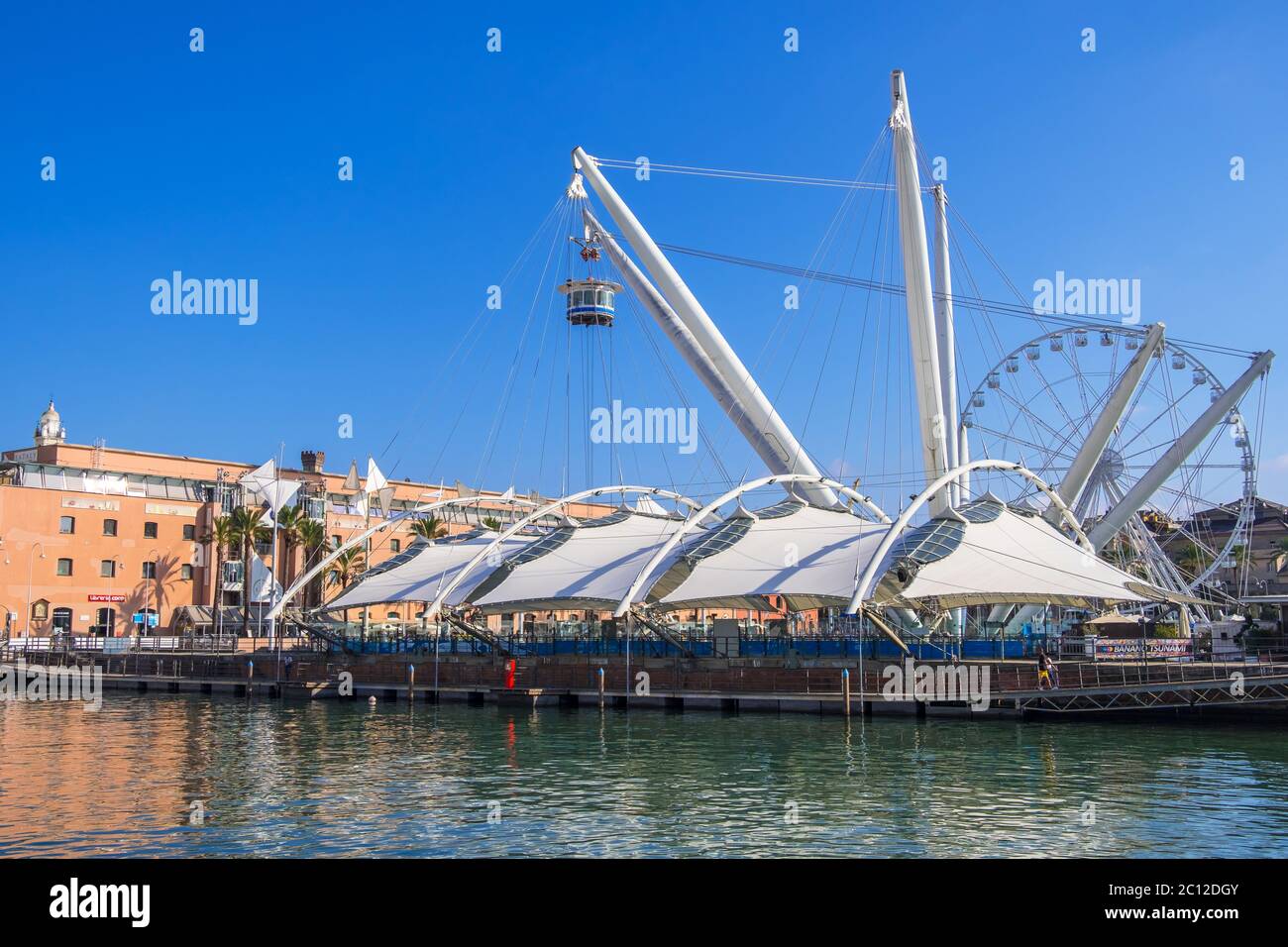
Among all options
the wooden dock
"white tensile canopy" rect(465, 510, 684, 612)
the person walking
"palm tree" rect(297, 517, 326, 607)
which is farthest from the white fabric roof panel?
the person walking

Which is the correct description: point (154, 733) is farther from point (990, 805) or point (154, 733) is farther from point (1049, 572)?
point (1049, 572)

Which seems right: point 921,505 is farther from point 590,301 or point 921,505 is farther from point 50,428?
point 50,428

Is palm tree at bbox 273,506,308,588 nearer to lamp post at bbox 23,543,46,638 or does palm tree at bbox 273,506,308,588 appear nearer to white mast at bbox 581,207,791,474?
lamp post at bbox 23,543,46,638

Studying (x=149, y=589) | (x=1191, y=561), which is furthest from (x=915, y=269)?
(x=149, y=589)

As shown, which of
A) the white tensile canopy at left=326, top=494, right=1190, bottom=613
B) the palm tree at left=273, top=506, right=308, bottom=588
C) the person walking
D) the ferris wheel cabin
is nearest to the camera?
the person walking

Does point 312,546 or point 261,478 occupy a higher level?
point 261,478

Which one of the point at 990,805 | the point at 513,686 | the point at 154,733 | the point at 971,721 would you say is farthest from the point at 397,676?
the point at 990,805

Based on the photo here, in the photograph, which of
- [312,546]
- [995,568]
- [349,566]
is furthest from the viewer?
[349,566]

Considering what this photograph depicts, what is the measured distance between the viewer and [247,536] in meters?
81.9

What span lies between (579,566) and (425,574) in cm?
1208

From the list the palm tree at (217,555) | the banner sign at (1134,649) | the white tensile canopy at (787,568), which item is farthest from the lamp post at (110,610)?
the banner sign at (1134,649)

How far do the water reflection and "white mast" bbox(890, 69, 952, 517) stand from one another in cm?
2070

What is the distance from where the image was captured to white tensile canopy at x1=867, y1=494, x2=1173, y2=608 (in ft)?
154
